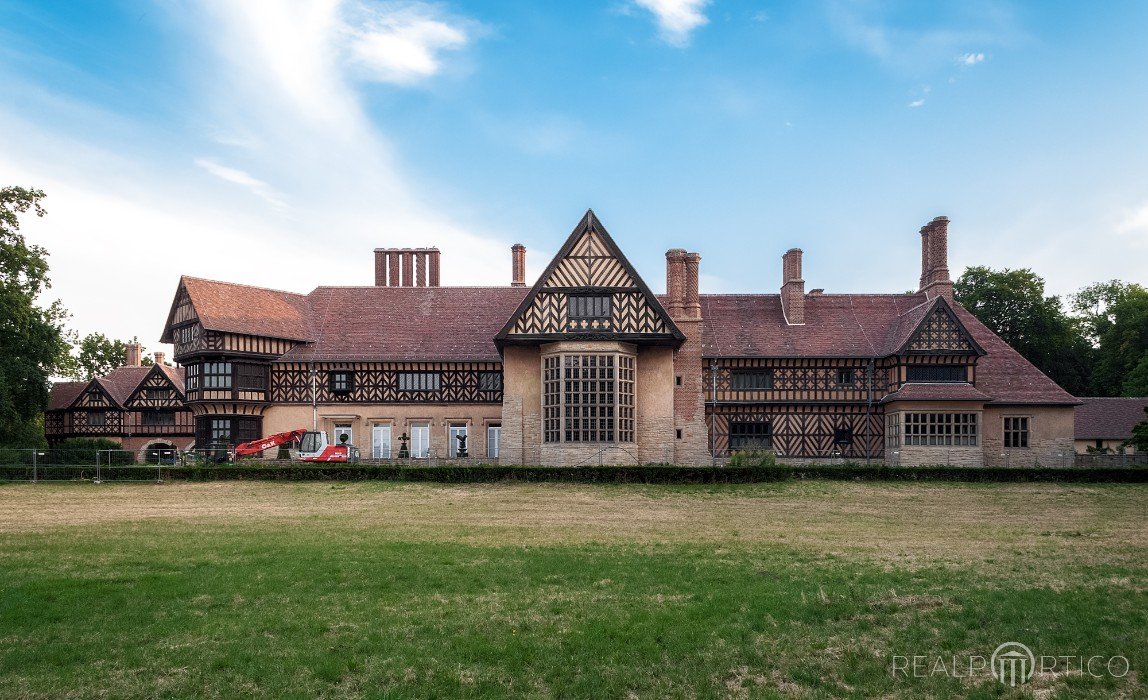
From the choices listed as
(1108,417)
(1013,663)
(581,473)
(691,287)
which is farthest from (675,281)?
(1108,417)

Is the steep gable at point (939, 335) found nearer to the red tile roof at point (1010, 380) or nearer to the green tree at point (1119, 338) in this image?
the red tile roof at point (1010, 380)

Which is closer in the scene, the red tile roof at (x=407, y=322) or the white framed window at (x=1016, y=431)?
the white framed window at (x=1016, y=431)

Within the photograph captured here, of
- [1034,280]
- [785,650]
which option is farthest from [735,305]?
[785,650]

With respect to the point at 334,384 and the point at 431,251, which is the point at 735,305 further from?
the point at 334,384

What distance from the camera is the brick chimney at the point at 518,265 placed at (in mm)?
40500

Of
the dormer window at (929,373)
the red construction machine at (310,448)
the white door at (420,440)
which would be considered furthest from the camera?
the white door at (420,440)

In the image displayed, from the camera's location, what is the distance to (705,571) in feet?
40.7

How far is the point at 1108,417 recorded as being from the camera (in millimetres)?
44938

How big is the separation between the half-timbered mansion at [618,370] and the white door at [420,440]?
Answer: 63 mm

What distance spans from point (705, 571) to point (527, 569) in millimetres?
2820

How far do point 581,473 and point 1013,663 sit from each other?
60.3 feet

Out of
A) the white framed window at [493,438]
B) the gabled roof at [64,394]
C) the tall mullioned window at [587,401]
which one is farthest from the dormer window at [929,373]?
the gabled roof at [64,394]

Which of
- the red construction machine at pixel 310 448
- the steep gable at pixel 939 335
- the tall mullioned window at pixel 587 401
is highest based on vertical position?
the steep gable at pixel 939 335

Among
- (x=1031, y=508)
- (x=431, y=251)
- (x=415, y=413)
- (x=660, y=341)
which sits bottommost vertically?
(x=1031, y=508)
